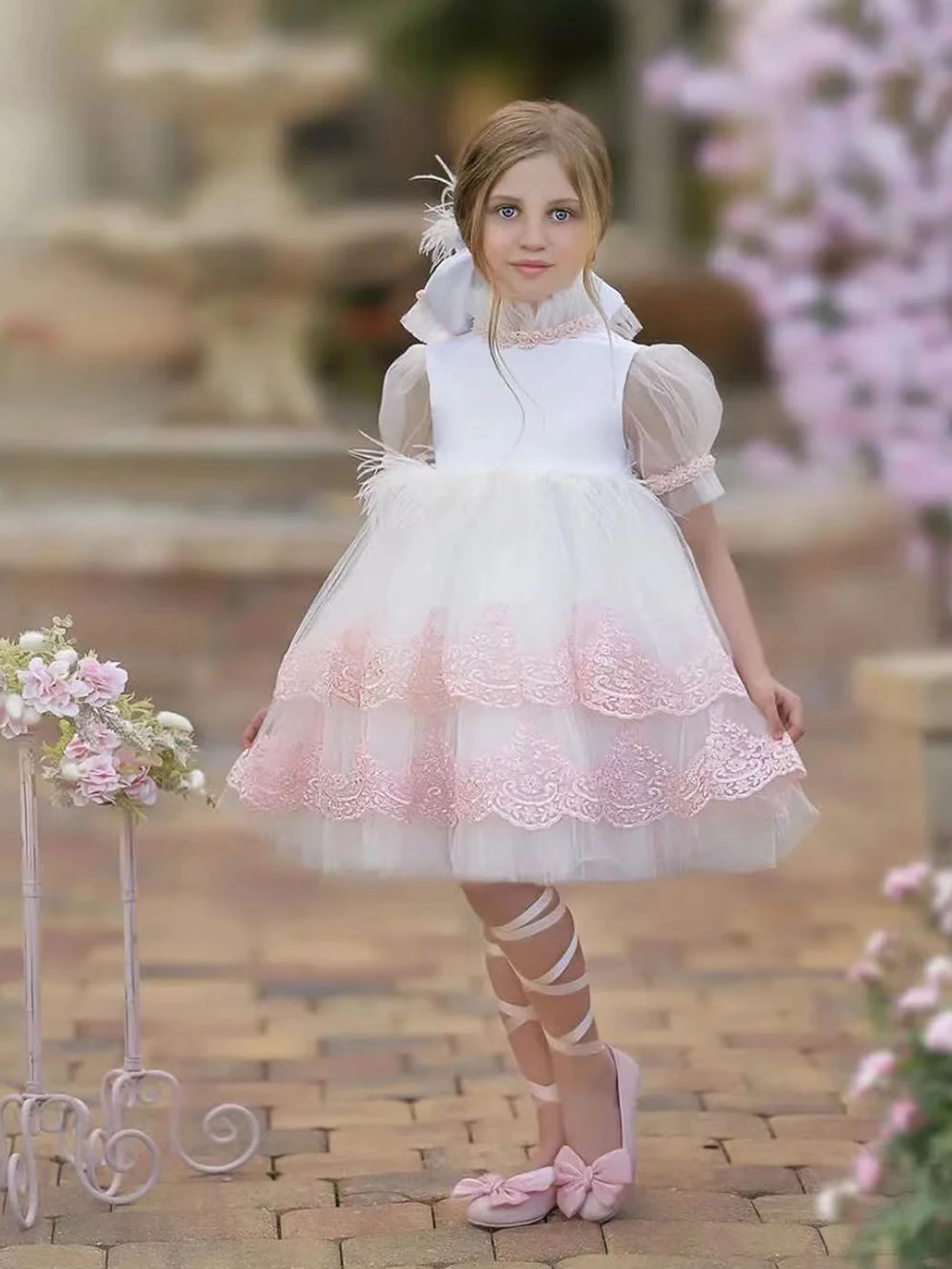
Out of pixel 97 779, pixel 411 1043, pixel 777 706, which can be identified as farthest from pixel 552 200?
pixel 411 1043

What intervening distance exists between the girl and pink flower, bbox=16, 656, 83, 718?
254 millimetres

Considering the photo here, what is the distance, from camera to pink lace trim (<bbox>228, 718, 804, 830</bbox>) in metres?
2.90

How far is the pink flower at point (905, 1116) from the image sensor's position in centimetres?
222

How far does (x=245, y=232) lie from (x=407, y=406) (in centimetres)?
599

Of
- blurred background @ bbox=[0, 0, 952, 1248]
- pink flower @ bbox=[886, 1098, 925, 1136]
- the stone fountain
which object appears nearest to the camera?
pink flower @ bbox=[886, 1098, 925, 1136]

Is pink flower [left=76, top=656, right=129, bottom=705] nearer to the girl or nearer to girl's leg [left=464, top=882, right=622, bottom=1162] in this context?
the girl

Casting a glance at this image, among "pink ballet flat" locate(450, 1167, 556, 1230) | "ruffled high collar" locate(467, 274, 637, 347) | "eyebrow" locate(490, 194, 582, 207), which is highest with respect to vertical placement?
"eyebrow" locate(490, 194, 582, 207)

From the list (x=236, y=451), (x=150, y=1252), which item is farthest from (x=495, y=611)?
(x=236, y=451)

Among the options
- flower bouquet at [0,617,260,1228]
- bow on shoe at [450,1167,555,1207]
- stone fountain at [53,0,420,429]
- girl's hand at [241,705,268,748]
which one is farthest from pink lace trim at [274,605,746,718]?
stone fountain at [53,0,420,429]

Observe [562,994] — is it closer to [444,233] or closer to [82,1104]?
[82,1104]

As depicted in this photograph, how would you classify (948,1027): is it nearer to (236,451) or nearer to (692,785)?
A: (692,785)

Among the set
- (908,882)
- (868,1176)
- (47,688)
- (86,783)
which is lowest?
(868,1176)

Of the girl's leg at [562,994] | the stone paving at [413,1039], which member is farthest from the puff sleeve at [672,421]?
the stone paving at [413,1039]

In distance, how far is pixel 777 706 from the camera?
123 inches
